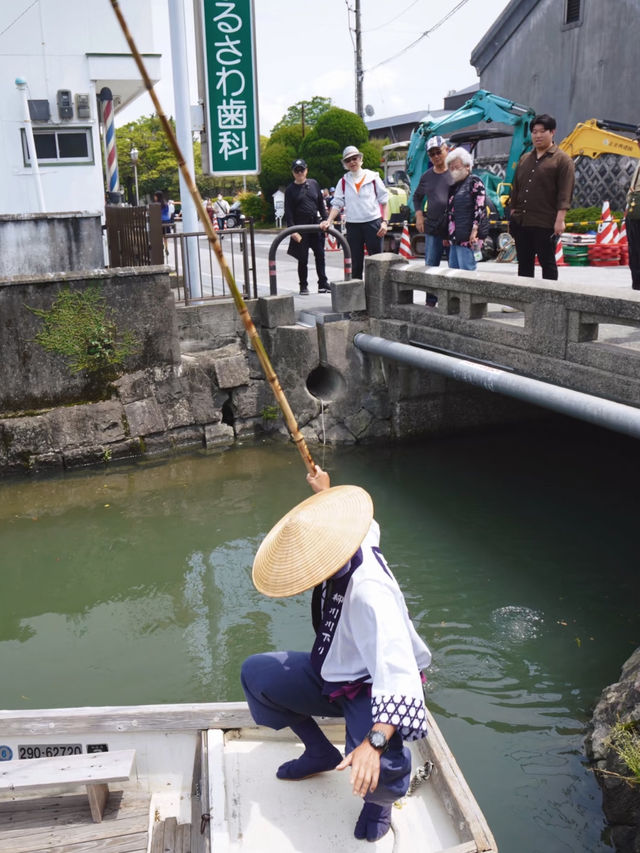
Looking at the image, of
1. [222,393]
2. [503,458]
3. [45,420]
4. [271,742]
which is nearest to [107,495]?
[45,420]

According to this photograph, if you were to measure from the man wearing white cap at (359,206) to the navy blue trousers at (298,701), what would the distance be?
686cm

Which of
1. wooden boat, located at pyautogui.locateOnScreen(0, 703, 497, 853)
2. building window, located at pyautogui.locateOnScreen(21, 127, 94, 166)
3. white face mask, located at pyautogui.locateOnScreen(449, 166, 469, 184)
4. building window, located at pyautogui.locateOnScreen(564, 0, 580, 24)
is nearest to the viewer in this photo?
wooden boat, located at pyautogui.locateOnScreen(0, 703, 497, 853)

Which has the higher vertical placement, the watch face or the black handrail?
the black handrail

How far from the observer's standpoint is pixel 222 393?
992 centimetres

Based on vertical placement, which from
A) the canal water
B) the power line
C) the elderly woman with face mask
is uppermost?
the power line

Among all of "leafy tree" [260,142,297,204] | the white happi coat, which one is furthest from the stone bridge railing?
"leafy tree" [260,142,297,204]

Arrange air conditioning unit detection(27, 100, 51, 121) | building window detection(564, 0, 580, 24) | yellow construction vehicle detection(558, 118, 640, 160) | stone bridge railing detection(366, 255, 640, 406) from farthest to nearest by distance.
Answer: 1. building window detection(564, 0, 580, 24)
2. yellow construction vehicle detection(558, 118, 640, 160)
3. air conditioning unit detection(27, 100, 51, 121)
4. stone bridge railing detection(366, 255, 640, 406)

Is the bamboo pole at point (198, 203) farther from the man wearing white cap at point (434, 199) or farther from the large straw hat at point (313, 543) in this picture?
the man wearing white cap at point (434, 199)

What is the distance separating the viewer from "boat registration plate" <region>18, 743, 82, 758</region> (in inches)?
158

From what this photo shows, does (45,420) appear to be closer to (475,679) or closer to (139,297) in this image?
(139,297)

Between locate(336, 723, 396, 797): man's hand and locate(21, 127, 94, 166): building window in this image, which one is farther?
locate(21, 127, 94, 166): building window

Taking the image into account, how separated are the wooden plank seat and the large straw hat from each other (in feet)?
4.02

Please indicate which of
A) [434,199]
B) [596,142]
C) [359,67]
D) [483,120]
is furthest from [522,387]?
[359,67]

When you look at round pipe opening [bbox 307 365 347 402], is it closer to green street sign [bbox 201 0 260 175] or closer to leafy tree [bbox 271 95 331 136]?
green street sign [bbox 201 0 260 175]
